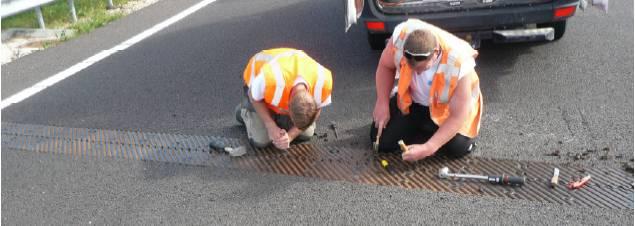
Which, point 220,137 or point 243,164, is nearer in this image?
point 243,164

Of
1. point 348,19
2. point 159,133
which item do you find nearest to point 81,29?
point 159,133

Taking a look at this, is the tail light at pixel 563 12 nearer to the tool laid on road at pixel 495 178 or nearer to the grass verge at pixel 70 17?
the tool laid on road at pixel 495 178

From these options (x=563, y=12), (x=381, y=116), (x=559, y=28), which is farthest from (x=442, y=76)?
(x=559, y=28)

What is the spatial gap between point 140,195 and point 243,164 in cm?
66

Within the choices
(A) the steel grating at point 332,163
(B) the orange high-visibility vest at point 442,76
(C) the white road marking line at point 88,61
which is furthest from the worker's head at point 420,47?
(C) the white road marking line at point 88,61

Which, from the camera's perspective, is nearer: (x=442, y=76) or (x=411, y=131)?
(x=442, y=76)

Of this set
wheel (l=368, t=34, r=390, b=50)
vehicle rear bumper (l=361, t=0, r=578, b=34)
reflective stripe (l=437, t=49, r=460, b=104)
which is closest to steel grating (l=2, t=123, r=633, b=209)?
reflective stripe (l=437, t=49, r=460, b=104)

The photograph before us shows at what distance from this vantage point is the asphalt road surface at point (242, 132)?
3.21 metres

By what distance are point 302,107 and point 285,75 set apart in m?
0.27

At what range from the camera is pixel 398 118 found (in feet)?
12.3

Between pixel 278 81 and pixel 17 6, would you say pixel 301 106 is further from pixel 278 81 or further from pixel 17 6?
pixel 17 6

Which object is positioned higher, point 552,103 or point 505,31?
point 505,31

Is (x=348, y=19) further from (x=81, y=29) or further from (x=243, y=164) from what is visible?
(x=81, y=29)

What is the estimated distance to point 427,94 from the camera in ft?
11.7
